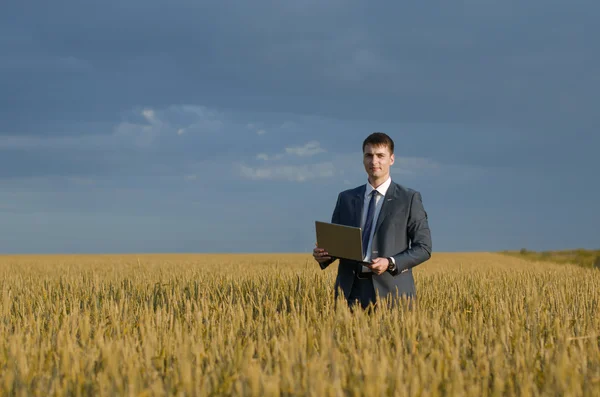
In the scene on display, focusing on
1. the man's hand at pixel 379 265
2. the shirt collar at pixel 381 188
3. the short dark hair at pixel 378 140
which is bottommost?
the man's hand at pixel 379 265

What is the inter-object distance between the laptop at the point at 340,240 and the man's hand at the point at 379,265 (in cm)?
10

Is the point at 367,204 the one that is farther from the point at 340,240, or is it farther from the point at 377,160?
the point at 340,240

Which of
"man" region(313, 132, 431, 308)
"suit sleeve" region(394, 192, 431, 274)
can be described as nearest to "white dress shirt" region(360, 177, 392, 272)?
"man" region(313, 132, 431, 308)

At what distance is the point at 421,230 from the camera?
4898 millimetres

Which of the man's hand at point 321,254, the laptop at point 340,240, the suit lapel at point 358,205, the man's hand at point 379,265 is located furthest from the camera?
the suit lapel at point 358,205

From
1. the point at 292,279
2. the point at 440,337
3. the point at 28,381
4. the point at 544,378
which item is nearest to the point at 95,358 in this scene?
the point at 28,381

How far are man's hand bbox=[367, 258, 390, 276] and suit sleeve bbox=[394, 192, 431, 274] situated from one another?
0.25 metres

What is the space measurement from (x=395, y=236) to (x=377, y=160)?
0.68 metres

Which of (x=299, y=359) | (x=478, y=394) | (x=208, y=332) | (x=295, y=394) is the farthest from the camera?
(x=208, y=332)

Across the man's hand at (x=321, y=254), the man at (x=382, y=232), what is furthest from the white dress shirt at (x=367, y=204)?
the man's hand at (x=321, y=254)

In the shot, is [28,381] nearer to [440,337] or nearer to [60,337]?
[60,337]

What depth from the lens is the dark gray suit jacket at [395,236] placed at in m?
4.76

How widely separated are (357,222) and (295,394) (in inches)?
93.8

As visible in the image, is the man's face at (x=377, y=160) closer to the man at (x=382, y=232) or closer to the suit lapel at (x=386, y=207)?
the man at (x=382, y=232)
